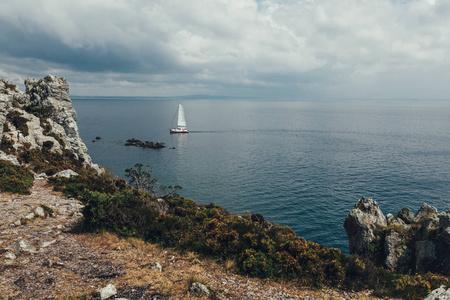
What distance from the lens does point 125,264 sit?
1195cm

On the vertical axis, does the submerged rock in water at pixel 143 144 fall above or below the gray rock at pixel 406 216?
Result: below

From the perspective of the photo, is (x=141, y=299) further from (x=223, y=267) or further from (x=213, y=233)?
(x=213, y=233)

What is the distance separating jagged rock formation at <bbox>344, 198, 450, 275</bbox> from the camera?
67.9 feet

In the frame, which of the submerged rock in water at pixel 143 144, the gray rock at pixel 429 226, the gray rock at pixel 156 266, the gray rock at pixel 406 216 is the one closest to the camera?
the gray rock at pixel 156 266

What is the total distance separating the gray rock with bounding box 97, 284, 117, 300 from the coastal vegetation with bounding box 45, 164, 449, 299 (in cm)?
464

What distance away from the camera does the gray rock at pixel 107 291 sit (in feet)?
30.3

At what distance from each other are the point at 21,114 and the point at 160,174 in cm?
3643

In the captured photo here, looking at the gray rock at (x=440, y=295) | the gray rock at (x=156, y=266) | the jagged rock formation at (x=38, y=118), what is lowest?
the gray rock at (x=156, y=266)

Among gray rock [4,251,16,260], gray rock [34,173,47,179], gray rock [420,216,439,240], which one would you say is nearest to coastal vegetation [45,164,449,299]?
gray rock [4,251,16,260]

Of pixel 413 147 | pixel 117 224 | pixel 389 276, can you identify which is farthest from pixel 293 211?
pixel 413 147

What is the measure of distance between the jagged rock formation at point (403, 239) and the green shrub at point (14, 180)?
31.5 meters

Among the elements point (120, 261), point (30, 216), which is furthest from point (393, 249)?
point (30, 216)

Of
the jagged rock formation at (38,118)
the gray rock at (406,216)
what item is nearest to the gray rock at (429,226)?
the gray rock at (406,216)

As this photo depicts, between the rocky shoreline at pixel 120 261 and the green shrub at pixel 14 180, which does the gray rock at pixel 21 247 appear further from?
the green shrub at pixel 14 180
